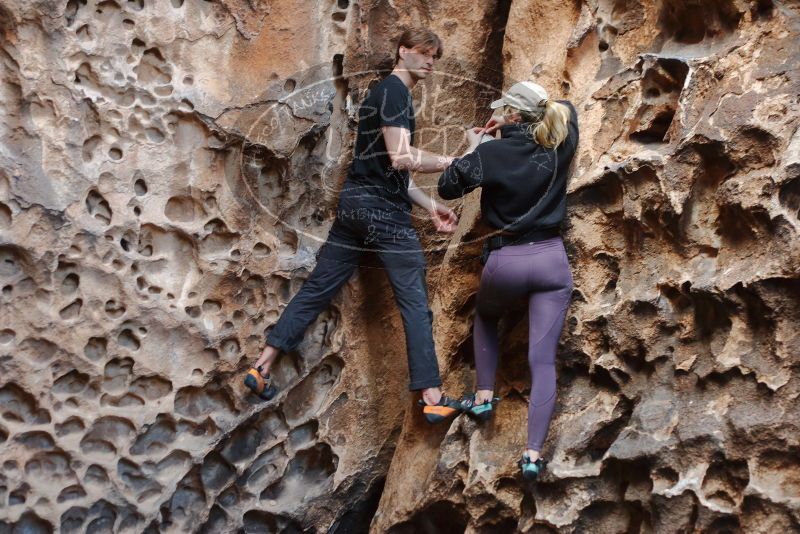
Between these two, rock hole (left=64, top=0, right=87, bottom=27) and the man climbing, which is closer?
the man climbing

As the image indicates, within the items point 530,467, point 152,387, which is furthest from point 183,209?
point 530,467

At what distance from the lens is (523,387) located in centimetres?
352

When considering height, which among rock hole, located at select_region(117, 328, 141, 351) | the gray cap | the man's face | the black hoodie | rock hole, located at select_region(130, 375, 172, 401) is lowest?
rock hole, located at select_region(130, 375, 172, 401)

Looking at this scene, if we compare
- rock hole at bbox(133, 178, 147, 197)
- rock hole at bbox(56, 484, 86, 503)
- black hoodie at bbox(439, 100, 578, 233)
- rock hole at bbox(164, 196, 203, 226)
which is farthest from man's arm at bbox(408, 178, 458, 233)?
rock hole at bbox(56, 484, 86, 503)

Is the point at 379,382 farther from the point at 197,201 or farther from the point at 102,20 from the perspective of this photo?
the point at 102,20

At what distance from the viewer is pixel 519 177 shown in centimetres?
324

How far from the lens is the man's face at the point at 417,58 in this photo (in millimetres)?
3486

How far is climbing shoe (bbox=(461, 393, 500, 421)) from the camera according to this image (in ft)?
11.4

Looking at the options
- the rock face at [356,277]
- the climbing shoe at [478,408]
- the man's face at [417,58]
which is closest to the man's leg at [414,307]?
the climbing shoe at [478,408]

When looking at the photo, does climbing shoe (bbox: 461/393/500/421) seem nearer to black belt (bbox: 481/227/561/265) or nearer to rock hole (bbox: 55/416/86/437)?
black belt (bbox: 481/227/561/265)

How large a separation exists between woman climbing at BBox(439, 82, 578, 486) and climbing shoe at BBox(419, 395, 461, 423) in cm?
38

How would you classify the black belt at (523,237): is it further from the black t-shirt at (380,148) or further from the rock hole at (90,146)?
the rock hole at (90,146)

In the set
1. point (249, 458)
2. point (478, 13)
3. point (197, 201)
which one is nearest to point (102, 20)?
point (197, 201)

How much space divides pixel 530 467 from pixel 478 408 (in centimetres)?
35
